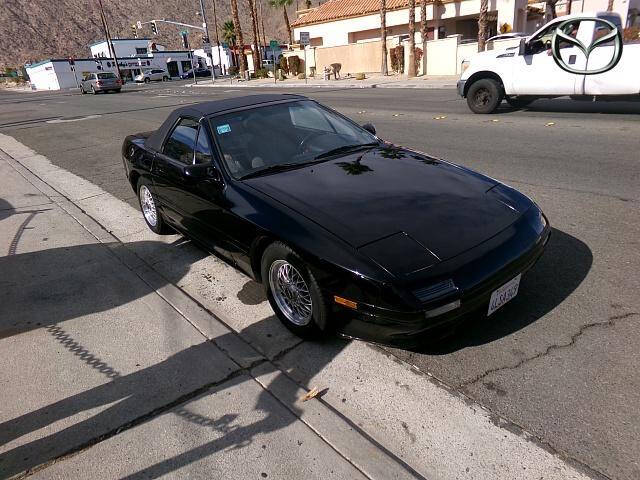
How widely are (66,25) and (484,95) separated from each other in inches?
4686

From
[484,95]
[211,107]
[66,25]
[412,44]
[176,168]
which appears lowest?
[484,95]

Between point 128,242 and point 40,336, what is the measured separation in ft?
5.97

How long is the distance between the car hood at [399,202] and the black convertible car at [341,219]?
0.03ft

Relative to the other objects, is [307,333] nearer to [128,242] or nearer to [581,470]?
[581,470]

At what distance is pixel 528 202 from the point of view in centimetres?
322

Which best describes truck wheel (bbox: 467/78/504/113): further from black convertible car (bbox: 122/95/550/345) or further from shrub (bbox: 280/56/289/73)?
shrub (bbox: 280/56/289/73)

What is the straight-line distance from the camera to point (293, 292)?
121 inches

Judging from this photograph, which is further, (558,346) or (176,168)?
(176,168)

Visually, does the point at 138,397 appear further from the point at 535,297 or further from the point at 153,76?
the point at 153,76

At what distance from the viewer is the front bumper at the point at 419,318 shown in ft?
7.98

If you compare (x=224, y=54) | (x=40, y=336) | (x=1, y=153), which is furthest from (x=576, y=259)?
(x=224, y=54)

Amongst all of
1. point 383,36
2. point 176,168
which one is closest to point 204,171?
point 176,168

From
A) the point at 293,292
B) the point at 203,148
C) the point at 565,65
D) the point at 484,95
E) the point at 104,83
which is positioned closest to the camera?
the point at 293,292

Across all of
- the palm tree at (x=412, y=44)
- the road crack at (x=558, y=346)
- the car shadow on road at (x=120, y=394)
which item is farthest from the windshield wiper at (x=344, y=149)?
the palm tree at (x=412, y=44)
